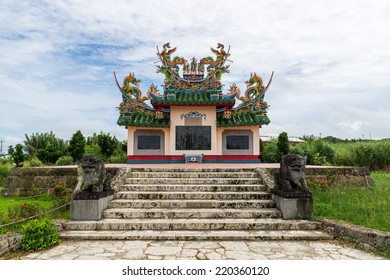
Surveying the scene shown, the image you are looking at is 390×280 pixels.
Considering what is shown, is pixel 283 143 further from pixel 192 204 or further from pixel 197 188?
pixel 192 204

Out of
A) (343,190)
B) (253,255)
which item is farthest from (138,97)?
(253,255)

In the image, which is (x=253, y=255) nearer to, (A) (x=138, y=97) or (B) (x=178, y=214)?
(B) (x=178, y=214)

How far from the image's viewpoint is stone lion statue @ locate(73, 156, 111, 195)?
612cm

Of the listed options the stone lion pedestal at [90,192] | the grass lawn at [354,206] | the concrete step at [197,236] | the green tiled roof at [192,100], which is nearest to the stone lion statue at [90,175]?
the stone lion pedestal at [90,192]

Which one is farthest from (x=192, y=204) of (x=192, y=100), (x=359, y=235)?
(x=192, y=100)

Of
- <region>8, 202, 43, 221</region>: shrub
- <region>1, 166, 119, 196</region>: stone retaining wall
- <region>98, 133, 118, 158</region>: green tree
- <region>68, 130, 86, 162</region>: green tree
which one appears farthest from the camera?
<region>98, 133, 118, 158</region>: green tree

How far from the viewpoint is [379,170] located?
15828mm

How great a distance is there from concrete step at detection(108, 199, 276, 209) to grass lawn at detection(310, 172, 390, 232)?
1258 mm

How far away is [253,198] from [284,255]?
111 inches

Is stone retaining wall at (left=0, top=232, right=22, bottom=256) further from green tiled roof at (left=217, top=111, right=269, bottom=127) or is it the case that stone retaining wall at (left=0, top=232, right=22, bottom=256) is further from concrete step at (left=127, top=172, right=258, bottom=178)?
green tiled roof at (left=217, top=111, right=269, bottom=127)

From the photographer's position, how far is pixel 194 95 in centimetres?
1360

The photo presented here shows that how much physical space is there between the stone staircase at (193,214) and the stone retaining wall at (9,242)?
855mm

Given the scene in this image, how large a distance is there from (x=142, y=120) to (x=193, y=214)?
8.24 m

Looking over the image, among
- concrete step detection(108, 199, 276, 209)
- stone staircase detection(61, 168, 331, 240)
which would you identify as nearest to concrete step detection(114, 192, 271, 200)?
stone staircase detection(61, 168, 331, 240)
